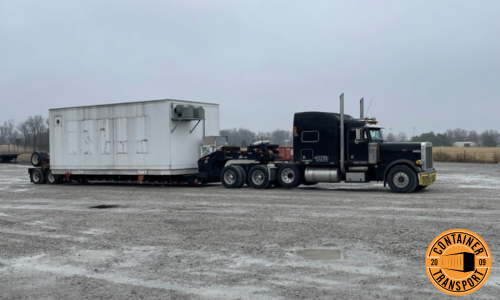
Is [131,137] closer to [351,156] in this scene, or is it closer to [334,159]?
[334,159]

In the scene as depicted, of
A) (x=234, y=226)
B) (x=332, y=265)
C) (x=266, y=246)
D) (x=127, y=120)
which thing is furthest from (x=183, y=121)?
(x=332, y=265)

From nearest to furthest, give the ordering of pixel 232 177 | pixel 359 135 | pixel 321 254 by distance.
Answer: pixel 321 254
pixel 359 135
pixel 232 177

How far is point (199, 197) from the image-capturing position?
18.6m

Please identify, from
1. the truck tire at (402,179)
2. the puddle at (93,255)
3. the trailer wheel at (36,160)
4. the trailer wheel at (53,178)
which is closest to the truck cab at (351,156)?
the truck tire at (402,179)

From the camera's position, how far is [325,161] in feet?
68.6

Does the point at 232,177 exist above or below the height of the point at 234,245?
above

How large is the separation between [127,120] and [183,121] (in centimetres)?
A: 258

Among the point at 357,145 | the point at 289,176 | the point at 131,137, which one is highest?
the point at 131,137

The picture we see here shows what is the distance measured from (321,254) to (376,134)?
1266cm

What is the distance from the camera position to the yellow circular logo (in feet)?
19.3

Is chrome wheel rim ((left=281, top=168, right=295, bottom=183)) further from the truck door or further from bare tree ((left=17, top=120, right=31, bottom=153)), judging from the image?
bare tree ((left=17, top=120, right=31, bottom=153))

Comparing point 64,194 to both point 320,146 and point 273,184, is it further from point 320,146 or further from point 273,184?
point 320,146

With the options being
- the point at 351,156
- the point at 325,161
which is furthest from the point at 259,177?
the point at 351,156

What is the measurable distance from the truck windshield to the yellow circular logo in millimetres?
14152
